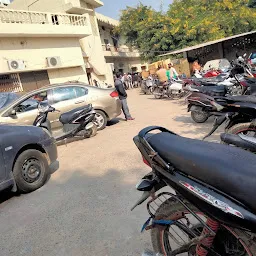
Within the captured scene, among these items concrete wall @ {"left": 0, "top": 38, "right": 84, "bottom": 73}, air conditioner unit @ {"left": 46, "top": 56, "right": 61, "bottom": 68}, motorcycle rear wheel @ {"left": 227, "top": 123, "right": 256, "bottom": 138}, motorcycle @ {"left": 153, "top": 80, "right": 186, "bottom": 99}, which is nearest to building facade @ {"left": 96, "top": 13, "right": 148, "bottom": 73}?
concrete wall @ {"left": 0, "top": 38, "right": 84, "bottom": 73}

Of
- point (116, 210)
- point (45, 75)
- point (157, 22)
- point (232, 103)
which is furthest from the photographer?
point (157, 22)

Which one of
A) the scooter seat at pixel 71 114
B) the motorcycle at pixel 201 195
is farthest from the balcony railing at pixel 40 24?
the motorcycle at pixel 201 195

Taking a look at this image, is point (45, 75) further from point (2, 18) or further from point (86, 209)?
point (86, 209)

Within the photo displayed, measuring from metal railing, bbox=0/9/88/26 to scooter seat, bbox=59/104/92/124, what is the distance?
986 cm

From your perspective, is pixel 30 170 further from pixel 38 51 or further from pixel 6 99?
pixel 38 51

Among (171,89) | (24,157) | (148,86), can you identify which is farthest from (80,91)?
(148,86)

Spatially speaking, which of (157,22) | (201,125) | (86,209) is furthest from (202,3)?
(86,209)

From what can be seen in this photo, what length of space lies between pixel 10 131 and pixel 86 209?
5.34 feet

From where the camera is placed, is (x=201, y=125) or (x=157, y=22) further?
(x=157, y=22)

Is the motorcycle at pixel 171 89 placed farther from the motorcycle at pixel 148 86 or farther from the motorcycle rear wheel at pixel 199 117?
the motorcycle rear wheel at pixel 199 117

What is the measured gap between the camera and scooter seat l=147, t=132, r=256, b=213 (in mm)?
1337

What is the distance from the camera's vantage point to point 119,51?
30250mm

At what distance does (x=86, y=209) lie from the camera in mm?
3354

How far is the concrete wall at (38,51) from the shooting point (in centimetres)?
1409
